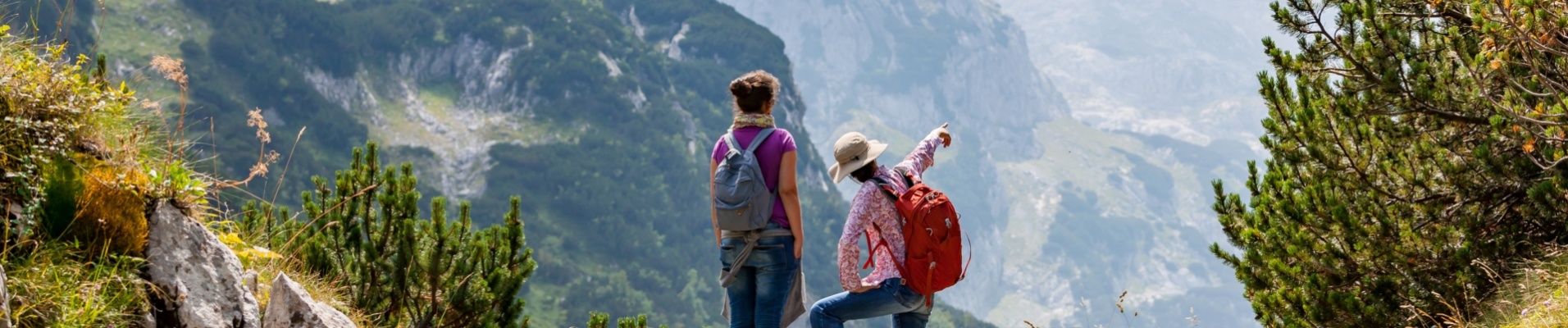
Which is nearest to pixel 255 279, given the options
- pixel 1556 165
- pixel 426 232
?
pixel 426 232

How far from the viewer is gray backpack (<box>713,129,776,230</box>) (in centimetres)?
635

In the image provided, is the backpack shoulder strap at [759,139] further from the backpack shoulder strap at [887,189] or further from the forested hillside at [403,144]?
the forested hillside at [403,144]

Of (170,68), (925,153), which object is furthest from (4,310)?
(925,153)

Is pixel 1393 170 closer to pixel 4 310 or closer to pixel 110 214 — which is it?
pixel 110 214

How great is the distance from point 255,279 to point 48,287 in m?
1.74

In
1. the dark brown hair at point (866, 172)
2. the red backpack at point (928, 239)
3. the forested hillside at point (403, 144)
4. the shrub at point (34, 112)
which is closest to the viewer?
the shrub at point (34, 112)

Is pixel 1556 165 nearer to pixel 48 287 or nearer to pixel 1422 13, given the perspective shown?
pixel 1422 13

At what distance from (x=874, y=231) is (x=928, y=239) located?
1.20ft

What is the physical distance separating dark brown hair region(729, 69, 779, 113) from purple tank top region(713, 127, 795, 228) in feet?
0.45

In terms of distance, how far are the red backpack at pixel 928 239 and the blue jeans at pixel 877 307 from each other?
10cm

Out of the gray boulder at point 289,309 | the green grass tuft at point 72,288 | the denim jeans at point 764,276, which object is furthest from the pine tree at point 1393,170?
the green grass tuft at point 72,288

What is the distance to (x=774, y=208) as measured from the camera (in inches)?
257

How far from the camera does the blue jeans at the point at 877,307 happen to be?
21.4 feet

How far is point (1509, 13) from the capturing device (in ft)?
25.9
